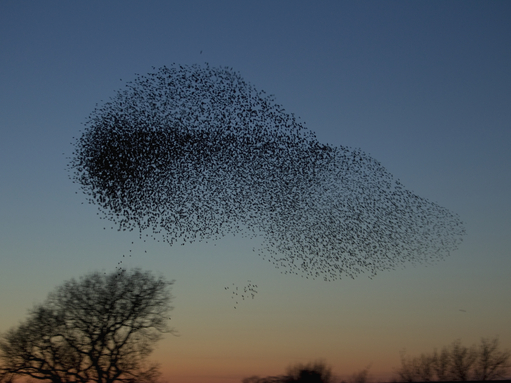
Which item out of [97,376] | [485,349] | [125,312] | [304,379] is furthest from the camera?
[485,349]

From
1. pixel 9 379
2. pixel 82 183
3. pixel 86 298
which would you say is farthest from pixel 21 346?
pixel 82 183

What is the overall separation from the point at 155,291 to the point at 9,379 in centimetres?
835

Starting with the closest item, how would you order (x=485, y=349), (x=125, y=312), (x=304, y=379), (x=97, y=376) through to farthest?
1. (x=304, y=379)
2. (x=97, y=376)
3. (x=125, y=312)
4. (x=485, y=349)

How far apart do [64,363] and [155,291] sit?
5.81 meters

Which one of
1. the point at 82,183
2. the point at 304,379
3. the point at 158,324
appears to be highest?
the point at 82,183

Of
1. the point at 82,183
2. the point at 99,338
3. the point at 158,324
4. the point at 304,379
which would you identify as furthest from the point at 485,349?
the point at 82,183

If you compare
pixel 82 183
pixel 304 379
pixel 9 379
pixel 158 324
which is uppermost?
pixel 82 183

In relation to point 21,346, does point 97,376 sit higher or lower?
lower

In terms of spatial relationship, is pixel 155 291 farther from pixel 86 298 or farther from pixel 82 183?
pixel 82 183

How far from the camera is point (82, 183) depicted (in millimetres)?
25156

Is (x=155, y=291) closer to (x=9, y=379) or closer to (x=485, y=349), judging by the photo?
(x=9, y=379)

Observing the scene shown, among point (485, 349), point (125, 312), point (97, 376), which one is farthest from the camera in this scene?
point (485, 349)

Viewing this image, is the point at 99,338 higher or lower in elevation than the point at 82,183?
lower

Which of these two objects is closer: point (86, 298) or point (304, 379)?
point (304, 379)
